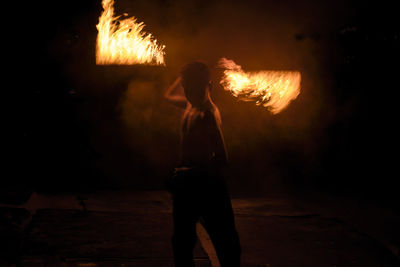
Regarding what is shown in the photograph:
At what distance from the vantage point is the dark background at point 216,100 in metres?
8.59

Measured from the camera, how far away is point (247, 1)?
878cm

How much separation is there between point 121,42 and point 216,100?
6.34ft

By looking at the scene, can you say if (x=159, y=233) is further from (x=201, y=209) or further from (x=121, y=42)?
(x=121, y=42)

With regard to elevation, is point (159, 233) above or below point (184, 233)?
below

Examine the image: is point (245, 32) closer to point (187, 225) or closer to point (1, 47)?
point (1, 47)

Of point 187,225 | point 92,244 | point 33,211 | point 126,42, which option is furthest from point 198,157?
point 126,42

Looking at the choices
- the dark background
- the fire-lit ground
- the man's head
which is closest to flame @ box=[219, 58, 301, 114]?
the dark background

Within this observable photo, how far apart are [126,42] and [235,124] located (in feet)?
7.85

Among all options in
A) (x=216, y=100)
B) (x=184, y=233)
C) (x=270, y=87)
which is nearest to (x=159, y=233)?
(x=184, y=233)

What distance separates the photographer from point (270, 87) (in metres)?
7.66

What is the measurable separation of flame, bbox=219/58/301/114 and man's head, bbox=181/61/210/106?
10.7 feet

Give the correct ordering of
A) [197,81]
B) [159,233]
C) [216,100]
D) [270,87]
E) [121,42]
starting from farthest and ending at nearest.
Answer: [216,100] → [121,42] → [270,87] → [159,233] → [197,81]

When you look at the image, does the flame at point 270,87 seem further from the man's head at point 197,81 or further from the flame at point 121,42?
the man's head at point 197,81

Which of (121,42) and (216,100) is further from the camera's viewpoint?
(216,100)
